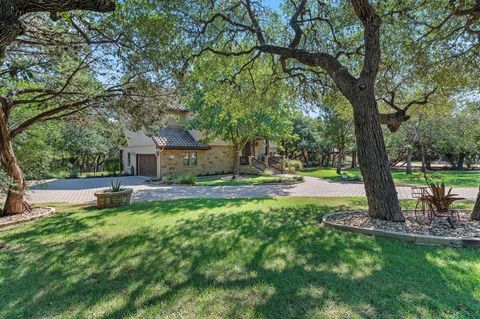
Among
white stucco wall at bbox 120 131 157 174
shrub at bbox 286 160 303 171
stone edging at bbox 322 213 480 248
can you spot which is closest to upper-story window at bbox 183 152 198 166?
white stucco wall at bbox 120 131 157 174

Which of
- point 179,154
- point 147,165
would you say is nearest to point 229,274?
point 179,154

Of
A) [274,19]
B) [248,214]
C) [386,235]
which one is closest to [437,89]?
[274,19]

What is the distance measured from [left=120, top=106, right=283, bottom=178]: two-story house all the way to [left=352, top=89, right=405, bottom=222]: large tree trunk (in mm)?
15292

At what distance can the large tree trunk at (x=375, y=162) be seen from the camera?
627cm

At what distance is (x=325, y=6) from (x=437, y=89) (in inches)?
207

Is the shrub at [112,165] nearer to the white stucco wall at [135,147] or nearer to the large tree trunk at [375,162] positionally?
the white stucco wall at [135,147]

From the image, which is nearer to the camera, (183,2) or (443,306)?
(443,306)

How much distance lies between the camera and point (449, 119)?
2003 cm

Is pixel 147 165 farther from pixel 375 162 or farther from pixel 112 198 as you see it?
pixel 375 162

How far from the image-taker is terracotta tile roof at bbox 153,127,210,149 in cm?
2030

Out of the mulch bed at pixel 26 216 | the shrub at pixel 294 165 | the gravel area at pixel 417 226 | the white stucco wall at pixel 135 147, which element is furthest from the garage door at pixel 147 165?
the gravel area at pixel 417 226

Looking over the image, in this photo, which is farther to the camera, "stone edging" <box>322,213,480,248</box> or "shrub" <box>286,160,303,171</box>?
"shrub" <box>286,160,303,171</box>

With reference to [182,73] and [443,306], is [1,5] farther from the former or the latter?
[443,306]

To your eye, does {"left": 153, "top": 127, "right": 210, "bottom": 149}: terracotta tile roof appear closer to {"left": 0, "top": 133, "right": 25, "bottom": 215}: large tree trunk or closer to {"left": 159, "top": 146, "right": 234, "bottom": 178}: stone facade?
{"left": 159, "top": 146, "right": 234, "bottom": 178}: stone facade
